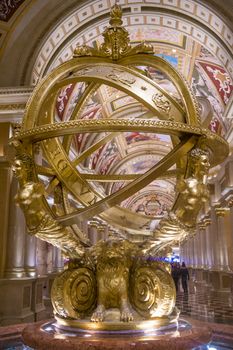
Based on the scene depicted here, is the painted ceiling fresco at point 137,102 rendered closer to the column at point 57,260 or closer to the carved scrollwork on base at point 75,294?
the column at point 57,260

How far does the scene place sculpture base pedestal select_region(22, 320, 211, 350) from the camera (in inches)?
101

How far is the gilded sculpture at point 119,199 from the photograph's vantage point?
306cm

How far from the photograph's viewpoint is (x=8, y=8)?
329 inches

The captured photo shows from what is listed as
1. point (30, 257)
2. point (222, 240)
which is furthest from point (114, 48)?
point (222, 240)

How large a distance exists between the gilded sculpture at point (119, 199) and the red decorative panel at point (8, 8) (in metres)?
5.53

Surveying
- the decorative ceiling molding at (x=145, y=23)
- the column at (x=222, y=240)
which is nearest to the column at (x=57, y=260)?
the column at (x=222, y=240)

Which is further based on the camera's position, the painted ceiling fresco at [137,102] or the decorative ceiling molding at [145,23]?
the painted ceiling fresco at [137,102]

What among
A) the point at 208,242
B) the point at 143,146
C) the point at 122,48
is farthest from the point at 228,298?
the point at 122,48

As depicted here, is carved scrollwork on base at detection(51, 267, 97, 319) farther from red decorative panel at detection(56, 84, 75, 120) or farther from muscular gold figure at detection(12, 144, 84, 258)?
red decorative panel at detection(56, 84, 75, 120)

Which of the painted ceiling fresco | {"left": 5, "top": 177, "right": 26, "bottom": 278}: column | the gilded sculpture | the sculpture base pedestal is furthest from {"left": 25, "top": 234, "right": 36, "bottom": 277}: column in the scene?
the sculpture base pedestal

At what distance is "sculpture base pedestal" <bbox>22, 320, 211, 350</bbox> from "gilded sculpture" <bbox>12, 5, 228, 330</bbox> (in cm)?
10

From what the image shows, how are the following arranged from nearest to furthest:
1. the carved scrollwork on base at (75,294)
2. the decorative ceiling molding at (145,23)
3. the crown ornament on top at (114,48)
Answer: the carved scrollwork on base at (75,294) < the crown ornament on top at (114,48) < the decorative ceiling molding at (145,23)

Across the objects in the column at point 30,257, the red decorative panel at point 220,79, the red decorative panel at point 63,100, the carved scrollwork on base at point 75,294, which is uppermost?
the red decorative panel at point 220,79

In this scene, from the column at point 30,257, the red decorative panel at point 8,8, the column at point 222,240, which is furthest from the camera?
the column at point 222,240
